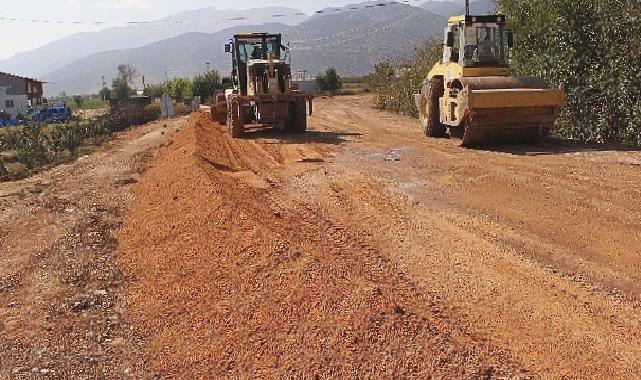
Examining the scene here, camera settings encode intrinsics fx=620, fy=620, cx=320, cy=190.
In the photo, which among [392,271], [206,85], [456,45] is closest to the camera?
[392,271]

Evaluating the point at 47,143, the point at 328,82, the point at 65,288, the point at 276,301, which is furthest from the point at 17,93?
the point at 276,301

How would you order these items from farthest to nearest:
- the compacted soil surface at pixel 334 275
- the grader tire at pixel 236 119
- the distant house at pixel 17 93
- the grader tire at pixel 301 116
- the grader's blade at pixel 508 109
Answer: the distant house at pixel 17 93
the grader tire at pixel 301 116
the grader tire at pixel 236 119
the grader's blade at pixel 508 109
the compacted soil surface at pixel 334 275

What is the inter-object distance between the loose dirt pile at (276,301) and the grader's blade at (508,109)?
5452 millimetres

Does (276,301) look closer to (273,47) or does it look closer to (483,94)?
(483,94)

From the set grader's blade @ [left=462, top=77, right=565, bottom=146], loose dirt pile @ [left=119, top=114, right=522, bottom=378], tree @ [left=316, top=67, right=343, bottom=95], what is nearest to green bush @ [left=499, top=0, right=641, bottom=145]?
grader's blade @ [left=462, top=77, right=565, bottom=146]

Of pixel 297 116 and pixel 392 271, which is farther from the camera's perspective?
pixel 297 116

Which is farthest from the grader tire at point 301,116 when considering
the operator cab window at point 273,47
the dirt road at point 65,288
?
the dirt road at point 65,288

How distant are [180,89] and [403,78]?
1458 inches

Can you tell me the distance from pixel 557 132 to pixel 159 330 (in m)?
12.9

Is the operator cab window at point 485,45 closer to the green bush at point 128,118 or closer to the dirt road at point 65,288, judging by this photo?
the dirt road at point 65,288

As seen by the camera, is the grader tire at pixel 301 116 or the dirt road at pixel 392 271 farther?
the grader tire at pixel 301 116

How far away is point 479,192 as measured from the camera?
8.77 metres

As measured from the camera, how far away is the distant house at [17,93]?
72.8 meters

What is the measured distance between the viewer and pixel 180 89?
200ft
